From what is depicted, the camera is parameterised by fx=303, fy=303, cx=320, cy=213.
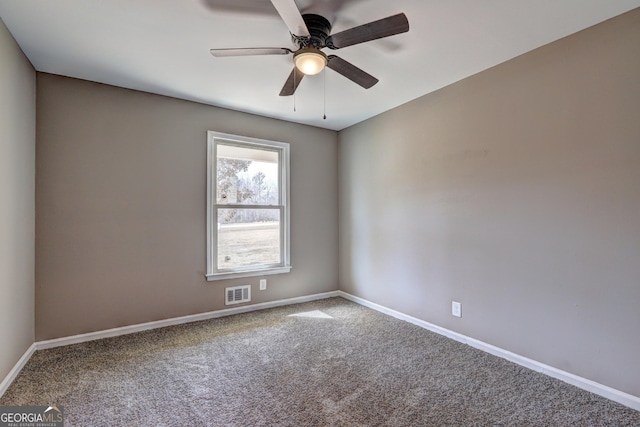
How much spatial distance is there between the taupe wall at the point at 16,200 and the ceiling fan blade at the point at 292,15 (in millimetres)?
1929

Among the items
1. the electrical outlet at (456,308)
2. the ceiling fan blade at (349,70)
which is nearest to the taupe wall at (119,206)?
the ceiling fan blade at (349,70)

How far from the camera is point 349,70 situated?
2.19 metres

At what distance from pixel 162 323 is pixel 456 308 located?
2.96 metres

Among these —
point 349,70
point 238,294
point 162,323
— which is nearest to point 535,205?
point 349,70

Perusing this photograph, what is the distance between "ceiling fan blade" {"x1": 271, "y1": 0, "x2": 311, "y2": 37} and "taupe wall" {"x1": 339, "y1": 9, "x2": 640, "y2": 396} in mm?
1791

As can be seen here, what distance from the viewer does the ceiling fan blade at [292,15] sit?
151 centimetres

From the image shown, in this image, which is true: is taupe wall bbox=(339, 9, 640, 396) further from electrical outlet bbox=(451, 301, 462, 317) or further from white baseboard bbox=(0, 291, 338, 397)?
white baseboard bbox=(0, 291, 338, 397)

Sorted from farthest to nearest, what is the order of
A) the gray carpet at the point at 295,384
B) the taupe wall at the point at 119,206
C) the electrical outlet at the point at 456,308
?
the electrical outlet at the point at 456,308 < the taupe wall at the point at 119,206 < the gray carpet at the point at 295,384

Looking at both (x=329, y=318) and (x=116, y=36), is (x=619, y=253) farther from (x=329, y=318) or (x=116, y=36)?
(x=116, y=36)

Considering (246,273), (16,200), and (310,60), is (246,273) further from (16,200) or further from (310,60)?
(310,60)

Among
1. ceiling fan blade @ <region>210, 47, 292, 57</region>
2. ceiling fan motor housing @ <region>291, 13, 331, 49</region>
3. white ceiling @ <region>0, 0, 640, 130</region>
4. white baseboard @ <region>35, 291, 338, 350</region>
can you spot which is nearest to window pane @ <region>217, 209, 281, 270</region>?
white baseboard @ <region>35, 291, 338, 350</region>

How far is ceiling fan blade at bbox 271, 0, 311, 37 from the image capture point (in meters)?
1.51

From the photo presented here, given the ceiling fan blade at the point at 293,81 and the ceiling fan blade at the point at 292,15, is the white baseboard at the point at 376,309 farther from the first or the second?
the ceiling fan blade at the point at 292,15

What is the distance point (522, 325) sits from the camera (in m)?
2.40
